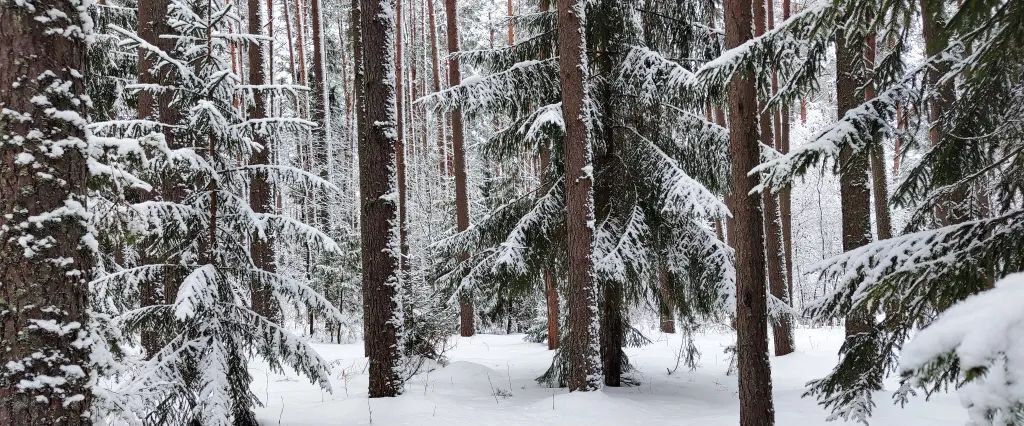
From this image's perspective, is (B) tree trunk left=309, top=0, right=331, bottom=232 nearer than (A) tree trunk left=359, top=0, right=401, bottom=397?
No

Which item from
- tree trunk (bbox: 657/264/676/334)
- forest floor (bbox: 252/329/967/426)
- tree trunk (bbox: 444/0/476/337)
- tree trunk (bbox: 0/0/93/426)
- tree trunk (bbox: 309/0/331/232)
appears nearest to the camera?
tree trunk (bbox: 0/0/93/426)

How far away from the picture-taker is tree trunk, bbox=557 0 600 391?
687 cm

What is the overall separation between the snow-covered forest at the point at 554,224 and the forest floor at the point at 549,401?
7 cm

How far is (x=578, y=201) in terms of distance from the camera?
6977 millimetres

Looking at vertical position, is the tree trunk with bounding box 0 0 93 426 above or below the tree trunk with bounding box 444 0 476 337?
below

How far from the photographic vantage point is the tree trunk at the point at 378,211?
6500mm

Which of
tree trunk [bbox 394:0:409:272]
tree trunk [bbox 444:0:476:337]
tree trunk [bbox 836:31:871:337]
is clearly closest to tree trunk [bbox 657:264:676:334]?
tree trunk [bbox 836:31:871:337]

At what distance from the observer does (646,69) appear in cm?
777

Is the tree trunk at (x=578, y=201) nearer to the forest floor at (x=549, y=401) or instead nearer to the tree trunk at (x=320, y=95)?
the forest floor at (x=549, y=401)

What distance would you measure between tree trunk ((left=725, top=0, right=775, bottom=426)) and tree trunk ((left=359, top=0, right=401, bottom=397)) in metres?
3.77

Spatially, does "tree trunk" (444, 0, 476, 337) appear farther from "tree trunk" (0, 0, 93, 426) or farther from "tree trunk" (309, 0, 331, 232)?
"tree trunk" (0, 0, 93, 426)

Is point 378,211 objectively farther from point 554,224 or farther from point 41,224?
point 41,224

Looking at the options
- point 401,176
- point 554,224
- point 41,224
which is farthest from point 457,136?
point 41,224

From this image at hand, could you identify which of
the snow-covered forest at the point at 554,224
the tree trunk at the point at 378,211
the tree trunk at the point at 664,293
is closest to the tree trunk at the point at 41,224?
the snow-covered forest at the point at 554,224
